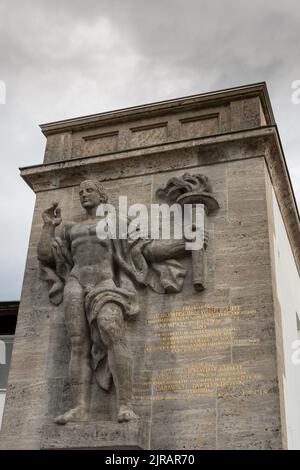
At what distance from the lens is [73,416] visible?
9.16 m

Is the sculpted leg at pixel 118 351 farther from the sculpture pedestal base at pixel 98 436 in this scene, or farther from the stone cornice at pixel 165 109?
the stone cornice at pixel 165 109

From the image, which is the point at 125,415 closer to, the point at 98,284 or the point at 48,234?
the point at 98,284

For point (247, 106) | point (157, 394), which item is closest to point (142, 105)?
point (247, 106)

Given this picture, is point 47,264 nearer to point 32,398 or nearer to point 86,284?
point 86,284

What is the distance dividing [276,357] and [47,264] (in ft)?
13.4

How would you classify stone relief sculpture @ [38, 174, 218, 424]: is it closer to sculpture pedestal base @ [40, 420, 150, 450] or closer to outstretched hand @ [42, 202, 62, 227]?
outstretched hand @ [42, 202, 62, 227]

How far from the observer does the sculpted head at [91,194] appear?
10961mm

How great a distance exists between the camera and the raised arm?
10.8 metres

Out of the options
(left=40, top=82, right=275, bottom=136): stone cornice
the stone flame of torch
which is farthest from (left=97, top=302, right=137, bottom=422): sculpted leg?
(left=40, top=82, right=275, bottom=136): stone cornice

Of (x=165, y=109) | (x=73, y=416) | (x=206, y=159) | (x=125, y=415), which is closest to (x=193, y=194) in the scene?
(x=206, y=159)

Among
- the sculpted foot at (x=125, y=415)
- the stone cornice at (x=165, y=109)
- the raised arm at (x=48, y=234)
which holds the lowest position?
the sculpted foot at (x=125, y=415)

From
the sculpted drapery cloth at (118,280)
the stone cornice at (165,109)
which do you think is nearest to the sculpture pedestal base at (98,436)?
the sculpted drapery cloth at (118,280)

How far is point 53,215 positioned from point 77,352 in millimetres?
2770

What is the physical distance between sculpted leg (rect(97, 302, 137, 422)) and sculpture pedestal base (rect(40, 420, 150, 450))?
0.70 ft
